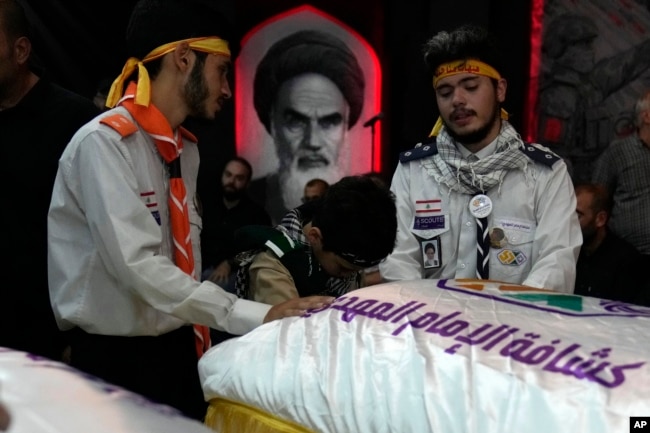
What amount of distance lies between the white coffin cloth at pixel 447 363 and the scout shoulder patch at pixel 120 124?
516mm

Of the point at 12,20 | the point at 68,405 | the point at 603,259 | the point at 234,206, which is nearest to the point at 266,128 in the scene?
the point at 234,206

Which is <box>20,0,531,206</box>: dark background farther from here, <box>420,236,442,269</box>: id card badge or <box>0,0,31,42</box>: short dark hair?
<box>420,236,442,269</box>: id card badge

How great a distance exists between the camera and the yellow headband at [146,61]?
1.80 metres

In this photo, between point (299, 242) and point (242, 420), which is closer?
point (242, 420)

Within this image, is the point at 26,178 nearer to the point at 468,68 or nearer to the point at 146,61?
the point at 146,61

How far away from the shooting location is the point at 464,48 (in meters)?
2.13

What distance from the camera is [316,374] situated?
1.34 m

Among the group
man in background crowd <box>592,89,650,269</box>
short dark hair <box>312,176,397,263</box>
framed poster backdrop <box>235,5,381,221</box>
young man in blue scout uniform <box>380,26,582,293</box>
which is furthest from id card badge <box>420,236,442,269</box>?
framed poster backdrop <box>235,5,381,221</box>

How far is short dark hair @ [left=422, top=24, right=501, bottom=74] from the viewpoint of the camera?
6.98 feet

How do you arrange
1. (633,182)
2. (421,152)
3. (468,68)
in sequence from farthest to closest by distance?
1. (633,182)
2. (421,152)
3. (468,68)

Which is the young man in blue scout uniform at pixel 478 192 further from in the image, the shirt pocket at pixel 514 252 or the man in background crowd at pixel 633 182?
the man in background crowd at pixel 633 182

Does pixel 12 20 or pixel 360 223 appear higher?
pixel 12 20

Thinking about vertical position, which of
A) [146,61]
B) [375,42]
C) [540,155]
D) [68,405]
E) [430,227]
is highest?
[375,42]

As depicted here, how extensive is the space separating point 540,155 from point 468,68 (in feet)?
1.00
